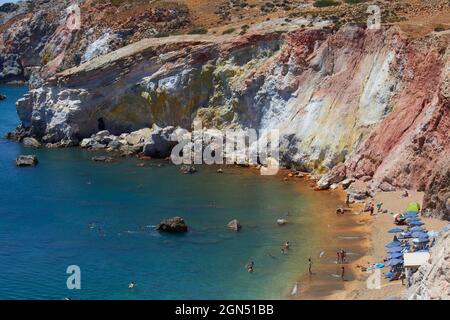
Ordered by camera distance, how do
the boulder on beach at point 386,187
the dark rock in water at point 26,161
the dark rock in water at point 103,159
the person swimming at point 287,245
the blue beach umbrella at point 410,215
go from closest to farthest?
1. the person swimming at point 287,245
2. the blue beach umbrella at point 410,215
3. the boulder on beach at point 386,187
4. the dark rock in water at point 26,161
5. the dark rock in water at point 103,159

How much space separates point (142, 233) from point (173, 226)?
7.00 ft

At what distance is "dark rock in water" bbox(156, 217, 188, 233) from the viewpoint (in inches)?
1725

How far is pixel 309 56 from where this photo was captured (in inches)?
2474

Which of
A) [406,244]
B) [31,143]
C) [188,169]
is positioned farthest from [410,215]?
[31,143]

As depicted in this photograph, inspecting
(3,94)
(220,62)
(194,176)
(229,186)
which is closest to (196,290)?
(229,186)

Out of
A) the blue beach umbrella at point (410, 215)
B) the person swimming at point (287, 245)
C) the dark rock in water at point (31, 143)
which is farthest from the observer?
the dark rock in water at point (31, 143)

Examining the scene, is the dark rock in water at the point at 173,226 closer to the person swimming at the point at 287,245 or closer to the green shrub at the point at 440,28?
the person swimming at the point at 287,245

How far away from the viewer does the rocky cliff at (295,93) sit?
49750 mm

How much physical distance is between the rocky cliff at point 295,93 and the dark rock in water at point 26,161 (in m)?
7.74

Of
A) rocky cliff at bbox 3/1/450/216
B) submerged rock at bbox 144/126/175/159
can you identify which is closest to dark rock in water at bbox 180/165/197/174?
submerged rock at bbox 144/126/175/159

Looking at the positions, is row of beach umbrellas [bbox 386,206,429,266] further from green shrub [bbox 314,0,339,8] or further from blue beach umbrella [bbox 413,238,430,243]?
green shrub [bbox 314,0,339,8]

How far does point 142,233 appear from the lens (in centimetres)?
4416

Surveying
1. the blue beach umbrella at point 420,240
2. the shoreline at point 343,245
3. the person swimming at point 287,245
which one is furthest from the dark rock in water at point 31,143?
the blue beach umbrella at point 420,240

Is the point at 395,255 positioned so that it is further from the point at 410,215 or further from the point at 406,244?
the point at 410,215
